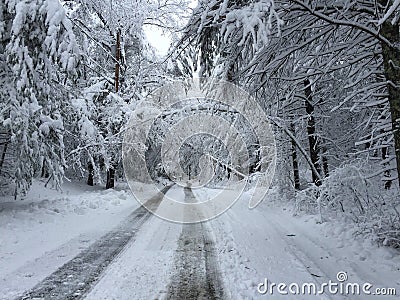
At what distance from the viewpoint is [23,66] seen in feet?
23.8

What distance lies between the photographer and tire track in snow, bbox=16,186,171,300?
452cm

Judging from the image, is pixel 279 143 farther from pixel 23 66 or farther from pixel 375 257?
pixel 23 66

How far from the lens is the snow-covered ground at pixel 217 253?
4.89 meters

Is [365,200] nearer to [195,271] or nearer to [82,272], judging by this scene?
[195,271]

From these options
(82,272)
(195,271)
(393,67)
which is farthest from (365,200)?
(82,272)

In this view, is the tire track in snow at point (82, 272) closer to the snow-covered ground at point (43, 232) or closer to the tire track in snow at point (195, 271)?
the snow-covered ground at point (43, 232)

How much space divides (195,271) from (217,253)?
1.18 m

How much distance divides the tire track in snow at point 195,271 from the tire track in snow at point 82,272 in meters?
1.25

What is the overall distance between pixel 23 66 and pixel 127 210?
7.82 metres

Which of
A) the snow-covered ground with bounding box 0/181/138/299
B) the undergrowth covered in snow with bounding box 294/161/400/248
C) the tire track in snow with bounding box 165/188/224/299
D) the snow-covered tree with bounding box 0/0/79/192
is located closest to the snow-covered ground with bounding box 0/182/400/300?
the snow-covered ground with bounding box 0/181/138/299

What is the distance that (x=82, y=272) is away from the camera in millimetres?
5445

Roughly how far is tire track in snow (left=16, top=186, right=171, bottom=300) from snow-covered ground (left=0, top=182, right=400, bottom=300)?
0.52 feet

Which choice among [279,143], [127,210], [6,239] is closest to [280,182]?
[279,143]

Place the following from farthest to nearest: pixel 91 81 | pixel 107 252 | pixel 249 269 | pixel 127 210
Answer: pixel 91 81, pixel 127 210, pixel 107 252, pixel 249 269
